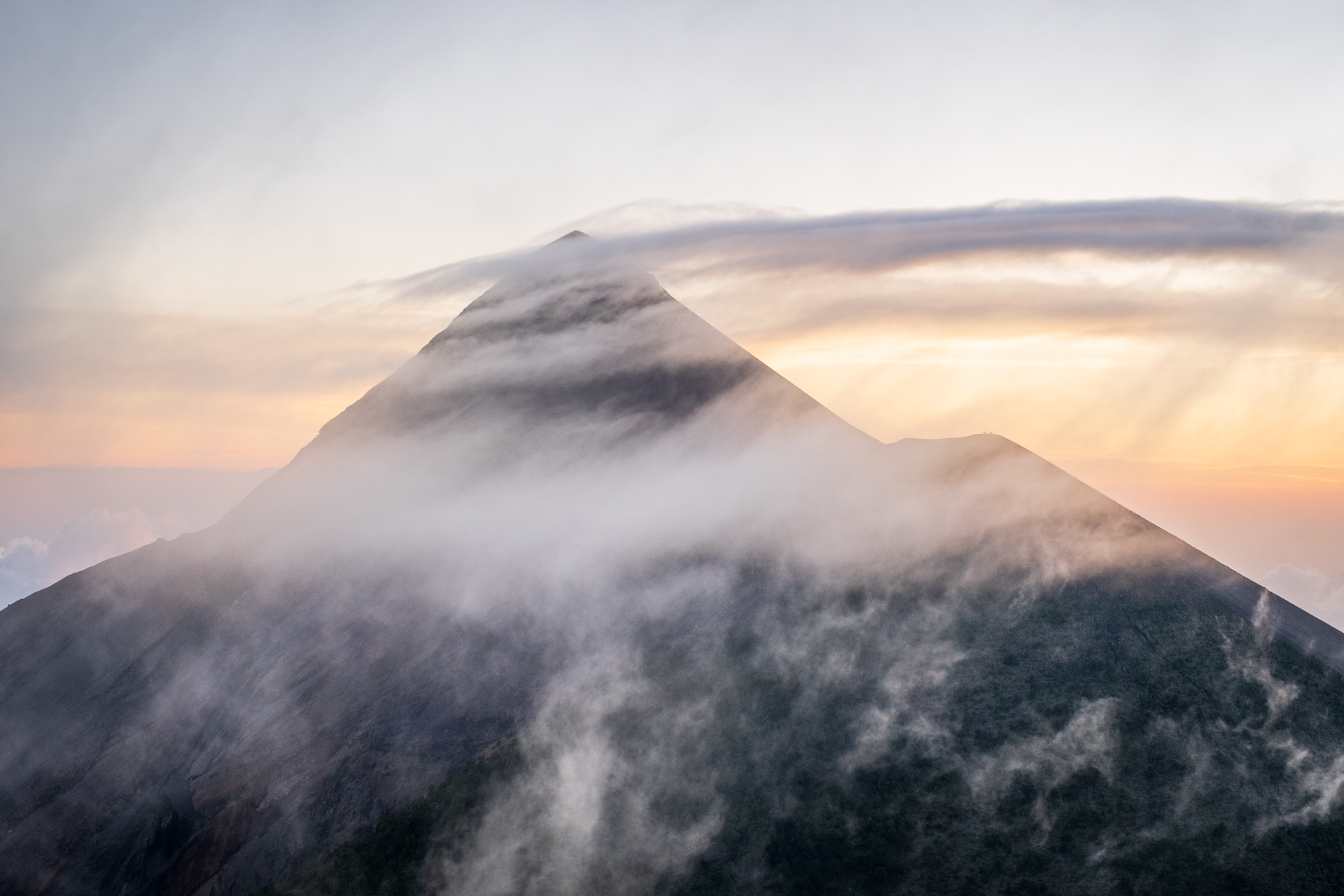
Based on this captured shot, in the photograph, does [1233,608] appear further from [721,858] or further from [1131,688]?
[721,858]

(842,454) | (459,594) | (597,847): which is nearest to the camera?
(597,847)

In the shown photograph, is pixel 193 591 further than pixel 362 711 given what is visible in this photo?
Yes

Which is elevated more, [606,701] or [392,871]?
[606,701]

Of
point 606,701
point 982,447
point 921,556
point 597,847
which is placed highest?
point 982,447

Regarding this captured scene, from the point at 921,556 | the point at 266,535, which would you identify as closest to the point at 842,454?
the point at 921,556

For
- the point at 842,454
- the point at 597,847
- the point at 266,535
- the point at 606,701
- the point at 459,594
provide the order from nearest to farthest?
the point at 597,847 → the point at 606,701 → the point at 459,594 → the point at 842,454 → the point at 266,535

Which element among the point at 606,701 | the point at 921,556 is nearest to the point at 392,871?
the point at 606,701
